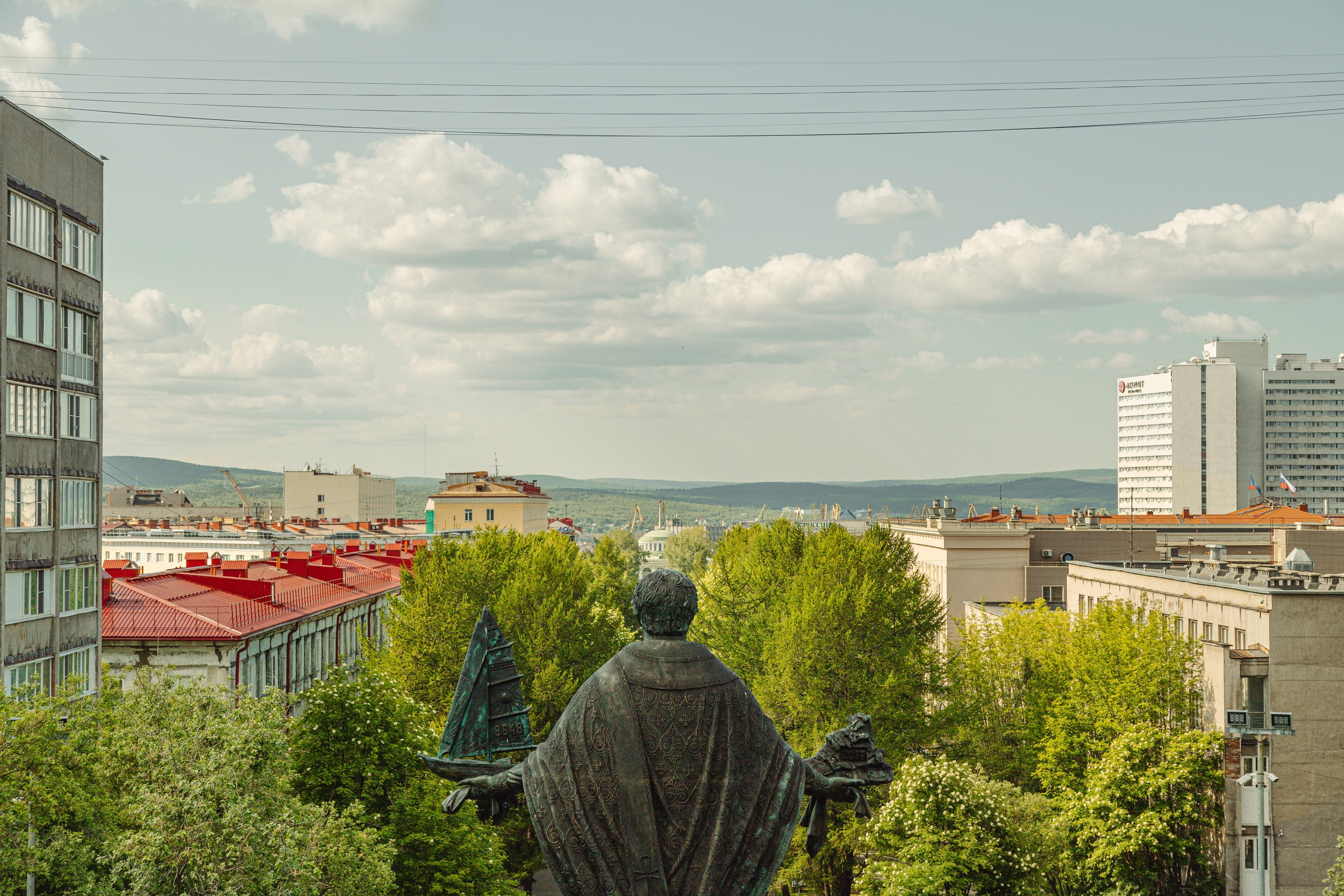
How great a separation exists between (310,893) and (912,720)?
26344mm

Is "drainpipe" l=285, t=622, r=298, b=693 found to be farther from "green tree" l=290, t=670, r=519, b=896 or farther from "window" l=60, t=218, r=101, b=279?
"green tree" l=290, t=670, r=519, b=896

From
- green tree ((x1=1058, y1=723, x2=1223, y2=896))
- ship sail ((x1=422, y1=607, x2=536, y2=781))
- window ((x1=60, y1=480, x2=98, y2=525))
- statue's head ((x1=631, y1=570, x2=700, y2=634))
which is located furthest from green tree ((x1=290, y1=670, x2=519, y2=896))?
statue's head ((x1=631, y1=570, x2=700, y2=634))

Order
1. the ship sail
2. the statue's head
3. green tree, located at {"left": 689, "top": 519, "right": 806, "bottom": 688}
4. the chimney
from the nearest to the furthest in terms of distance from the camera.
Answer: the statue's head < the ship sail < green tree, located at {"left": 689, "top": 519, "right": 806, "bottom": 688} < the chimney

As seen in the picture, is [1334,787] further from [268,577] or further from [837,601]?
[268,577]

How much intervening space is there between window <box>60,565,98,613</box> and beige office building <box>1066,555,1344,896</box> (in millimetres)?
45735

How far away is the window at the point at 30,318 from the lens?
1631 inches

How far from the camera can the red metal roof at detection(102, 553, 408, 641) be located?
184 ft

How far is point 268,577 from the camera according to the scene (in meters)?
79.6

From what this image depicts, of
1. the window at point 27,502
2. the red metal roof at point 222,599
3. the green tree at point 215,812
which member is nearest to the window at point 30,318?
the window at point 27,502

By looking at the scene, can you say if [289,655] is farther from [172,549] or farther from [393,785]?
[172,549]

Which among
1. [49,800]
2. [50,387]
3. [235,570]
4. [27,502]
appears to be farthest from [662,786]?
[235,570]

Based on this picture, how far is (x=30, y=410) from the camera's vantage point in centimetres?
4272

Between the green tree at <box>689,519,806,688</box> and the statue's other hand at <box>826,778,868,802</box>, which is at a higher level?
the statue's other hand at <box>826,778,868,802</box>

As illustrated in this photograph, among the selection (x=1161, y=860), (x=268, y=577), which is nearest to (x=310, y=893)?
(x=1161, y=860)
